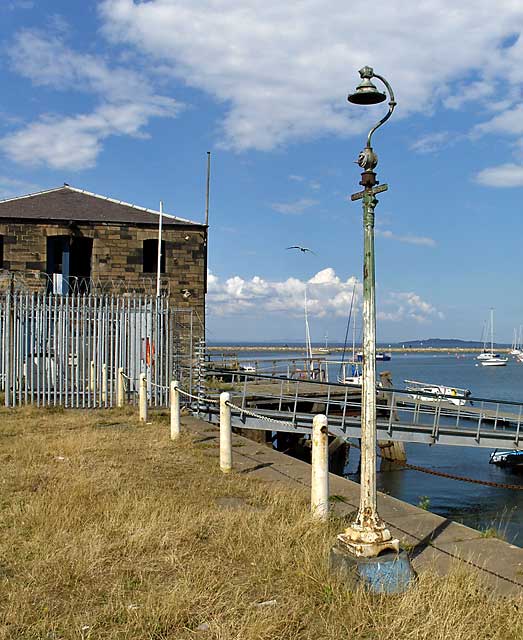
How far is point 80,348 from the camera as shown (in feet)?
59.5

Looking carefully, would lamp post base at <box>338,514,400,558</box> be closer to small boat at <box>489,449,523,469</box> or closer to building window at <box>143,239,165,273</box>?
small boat at <box>489,449,523,469</box>

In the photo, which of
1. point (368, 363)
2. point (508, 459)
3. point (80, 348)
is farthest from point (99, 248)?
point (368, 363)

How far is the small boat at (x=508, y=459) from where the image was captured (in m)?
25.3

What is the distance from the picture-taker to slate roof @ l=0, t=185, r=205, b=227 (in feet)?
97.2

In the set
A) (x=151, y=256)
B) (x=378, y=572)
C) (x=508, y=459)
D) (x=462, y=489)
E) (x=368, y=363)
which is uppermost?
(x=151, y=256)

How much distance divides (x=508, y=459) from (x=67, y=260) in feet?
66.6

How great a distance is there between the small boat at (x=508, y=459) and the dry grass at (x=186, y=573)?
19.1 meters

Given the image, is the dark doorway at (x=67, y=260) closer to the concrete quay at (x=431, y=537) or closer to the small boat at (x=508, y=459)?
the small boat at (x=508, y=459)

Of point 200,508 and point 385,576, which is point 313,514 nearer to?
point 200,508

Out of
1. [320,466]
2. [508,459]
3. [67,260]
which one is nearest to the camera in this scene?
[320,466]

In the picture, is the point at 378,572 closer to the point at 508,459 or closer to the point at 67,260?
the point at 508,459

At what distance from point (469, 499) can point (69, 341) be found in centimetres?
1307

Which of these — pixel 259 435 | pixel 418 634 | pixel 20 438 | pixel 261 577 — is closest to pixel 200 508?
pixel 261 577

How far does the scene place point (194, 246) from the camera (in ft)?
102
